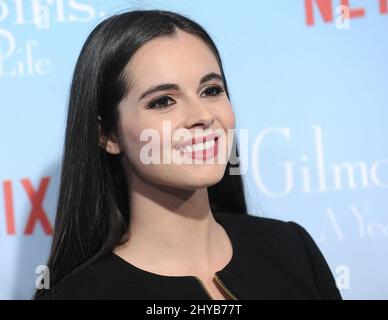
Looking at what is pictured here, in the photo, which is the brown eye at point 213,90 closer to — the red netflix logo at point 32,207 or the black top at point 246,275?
the black top at point 246,275

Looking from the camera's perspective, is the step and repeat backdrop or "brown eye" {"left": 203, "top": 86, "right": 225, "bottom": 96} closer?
"brown eye" {"left": 203, "top": 86, "right": 225, "bottom": 96}

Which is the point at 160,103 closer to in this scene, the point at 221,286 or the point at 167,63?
the point at 167,63

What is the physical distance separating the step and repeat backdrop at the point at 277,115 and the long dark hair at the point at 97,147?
372 millimetres

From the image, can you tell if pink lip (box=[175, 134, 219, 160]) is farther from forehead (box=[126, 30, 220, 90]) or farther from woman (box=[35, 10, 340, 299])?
forehead (box=[126, 30, 220, 90])

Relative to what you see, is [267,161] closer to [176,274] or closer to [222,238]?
[222,238]

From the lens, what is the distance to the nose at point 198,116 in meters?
0.94

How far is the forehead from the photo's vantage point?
95 centimetres

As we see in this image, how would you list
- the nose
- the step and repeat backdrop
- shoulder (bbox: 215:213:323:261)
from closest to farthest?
the nose, shoulder (bbox: 215:213:323:261), the step and repeat backdrop

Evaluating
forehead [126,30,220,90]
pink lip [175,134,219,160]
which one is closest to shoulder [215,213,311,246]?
pink lip [175,134,219,160]

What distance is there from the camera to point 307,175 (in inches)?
57.9

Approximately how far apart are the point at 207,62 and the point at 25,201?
2.52ft

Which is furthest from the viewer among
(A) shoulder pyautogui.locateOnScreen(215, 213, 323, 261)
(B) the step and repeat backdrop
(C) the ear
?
(B) the step and repeat backdrop

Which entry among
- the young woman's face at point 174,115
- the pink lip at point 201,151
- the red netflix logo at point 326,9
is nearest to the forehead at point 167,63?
the young woman's face at point 174,115

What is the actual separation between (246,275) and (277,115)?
0.55m
